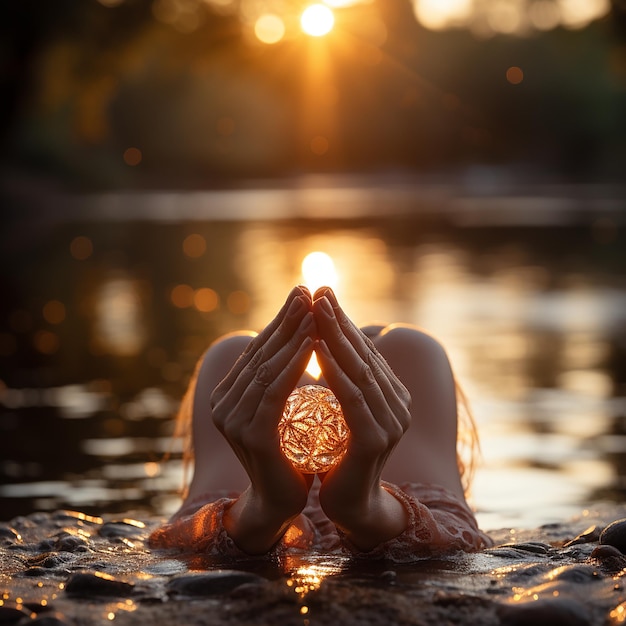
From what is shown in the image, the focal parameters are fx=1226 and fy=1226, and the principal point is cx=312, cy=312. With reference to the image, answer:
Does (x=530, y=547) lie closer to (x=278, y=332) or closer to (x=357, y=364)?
(x=357, y=364)

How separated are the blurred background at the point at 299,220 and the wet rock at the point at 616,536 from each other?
1.05 m

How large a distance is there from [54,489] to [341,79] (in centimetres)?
6616

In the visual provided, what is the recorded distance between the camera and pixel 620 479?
5.76m

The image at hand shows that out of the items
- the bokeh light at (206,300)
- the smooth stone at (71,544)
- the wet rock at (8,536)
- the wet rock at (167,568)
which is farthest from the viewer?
the bokeh light at (206,300)

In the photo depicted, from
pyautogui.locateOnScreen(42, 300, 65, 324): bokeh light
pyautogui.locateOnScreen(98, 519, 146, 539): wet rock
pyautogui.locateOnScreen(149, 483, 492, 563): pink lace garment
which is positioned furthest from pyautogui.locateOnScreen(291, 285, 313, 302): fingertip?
pyautogui.locateOnScreen(42, 300, 65, 324): bokeh light

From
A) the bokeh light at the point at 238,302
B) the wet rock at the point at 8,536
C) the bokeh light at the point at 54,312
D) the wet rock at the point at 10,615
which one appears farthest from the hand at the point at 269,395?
the bokeh light at the point at 54,312

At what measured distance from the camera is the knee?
385 centimetres

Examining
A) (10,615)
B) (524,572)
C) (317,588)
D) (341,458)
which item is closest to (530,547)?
(524,572)

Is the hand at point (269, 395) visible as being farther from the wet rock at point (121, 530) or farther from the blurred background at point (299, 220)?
the blurred background at point (299, 220)

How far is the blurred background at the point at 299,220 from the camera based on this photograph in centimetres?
683

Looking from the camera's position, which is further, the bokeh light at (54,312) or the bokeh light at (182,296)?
the bokeh light at (182,296)

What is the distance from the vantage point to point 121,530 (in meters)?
4.36

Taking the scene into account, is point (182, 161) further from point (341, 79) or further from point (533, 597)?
point (533, 597)

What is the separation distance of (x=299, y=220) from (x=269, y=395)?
27148 mm
